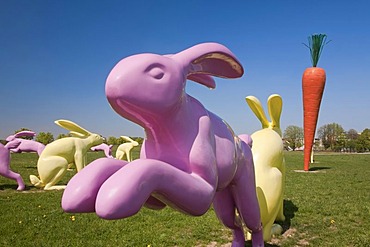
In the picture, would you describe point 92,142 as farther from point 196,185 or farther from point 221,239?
point 196,185

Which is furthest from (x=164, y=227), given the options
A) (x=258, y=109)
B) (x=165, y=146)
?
(x=165, y=146)

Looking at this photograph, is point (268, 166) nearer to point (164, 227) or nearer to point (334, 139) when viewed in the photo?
point (164, 227)

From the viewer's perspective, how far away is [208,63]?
5.16ft

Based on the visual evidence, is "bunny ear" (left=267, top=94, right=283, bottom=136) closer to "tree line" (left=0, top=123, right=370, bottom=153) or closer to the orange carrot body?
the orange carrot body

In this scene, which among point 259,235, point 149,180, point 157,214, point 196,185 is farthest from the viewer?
point 157,214

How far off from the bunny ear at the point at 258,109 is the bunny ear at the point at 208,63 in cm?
188

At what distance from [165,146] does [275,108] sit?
281 cm

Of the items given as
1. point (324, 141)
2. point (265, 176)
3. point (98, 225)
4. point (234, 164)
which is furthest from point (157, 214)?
point (324, 141)

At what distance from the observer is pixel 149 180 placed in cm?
113

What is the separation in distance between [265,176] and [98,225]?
8.32 ft

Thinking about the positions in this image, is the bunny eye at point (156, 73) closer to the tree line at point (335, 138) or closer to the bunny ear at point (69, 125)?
the bunny ear at point (69, 125)

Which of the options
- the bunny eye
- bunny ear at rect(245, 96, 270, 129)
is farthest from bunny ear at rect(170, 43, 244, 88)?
bunny ear at rect(245, 96, 270, 129)

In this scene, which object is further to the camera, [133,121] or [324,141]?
[324,141]

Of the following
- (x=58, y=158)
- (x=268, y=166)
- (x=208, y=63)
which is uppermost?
(x=208, y=63)
